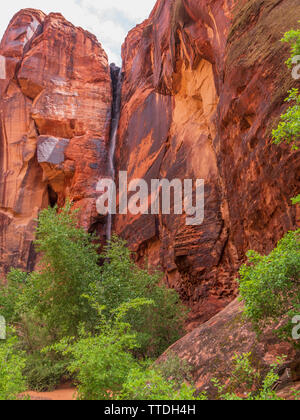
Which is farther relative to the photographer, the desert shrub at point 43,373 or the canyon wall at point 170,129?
the desert shrub at point 43,373

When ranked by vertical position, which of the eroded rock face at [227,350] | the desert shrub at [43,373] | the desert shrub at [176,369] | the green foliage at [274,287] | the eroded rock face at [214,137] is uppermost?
the eroded rock face at [214,137]

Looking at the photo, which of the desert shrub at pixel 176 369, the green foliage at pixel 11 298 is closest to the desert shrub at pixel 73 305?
the green foliage at pixel 11 298

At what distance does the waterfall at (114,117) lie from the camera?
26.6 metres

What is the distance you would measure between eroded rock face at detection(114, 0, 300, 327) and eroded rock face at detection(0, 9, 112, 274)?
353cm

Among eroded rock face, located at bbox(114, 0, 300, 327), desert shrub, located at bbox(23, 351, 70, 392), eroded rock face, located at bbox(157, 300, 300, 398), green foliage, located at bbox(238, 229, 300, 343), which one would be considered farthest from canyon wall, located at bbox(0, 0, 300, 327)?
desert shrub, located at bbox(23, 351, 70, 392)

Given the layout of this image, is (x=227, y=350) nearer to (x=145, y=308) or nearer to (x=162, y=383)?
(x=162, y=383)

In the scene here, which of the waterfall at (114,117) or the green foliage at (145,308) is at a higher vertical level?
the waterfall at (114,117)

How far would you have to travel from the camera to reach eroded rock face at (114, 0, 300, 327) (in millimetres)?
8969

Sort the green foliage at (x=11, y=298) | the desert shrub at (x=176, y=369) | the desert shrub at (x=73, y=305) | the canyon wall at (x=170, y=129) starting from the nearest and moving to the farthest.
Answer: the desert shrub at (x=176, y=369) < the canyon wall at (x=170, y=129) < the desert shrub at (x=73, y=305) < the green foliage at (x=11, y=298)

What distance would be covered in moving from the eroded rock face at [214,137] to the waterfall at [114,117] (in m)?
2.05

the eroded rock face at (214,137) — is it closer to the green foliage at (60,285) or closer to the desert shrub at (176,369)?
the desert shrub at (176,369)

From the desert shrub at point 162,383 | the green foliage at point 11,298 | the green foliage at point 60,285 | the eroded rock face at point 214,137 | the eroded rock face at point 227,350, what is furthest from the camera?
the green foliage at point 11,298

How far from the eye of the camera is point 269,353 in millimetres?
5707
